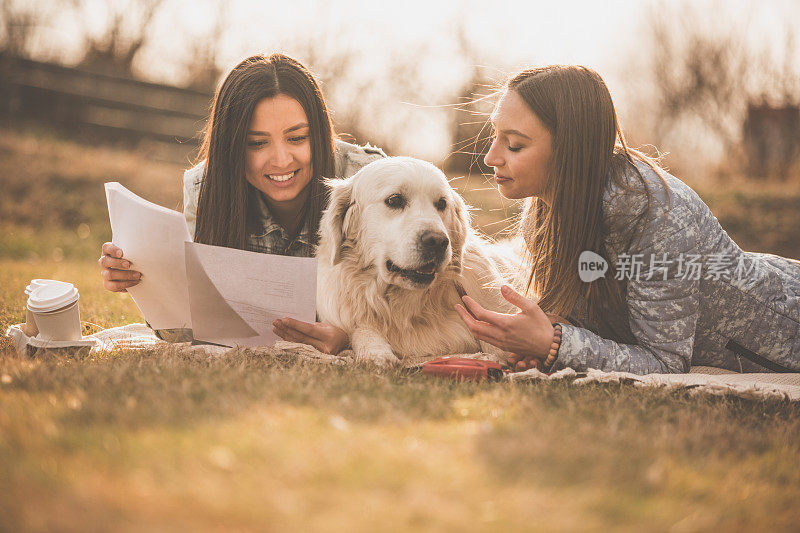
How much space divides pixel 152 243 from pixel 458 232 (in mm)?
1463

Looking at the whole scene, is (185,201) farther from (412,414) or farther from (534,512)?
(534,512)

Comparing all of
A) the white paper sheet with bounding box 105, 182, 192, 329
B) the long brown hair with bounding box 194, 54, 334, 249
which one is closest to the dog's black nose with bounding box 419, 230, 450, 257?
the long brown hair with bounding box 194, 54, 334, 249

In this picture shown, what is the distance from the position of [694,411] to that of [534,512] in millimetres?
1193

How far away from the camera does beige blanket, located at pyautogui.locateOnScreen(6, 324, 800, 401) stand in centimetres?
244

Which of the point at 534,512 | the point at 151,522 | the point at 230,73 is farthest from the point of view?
the point at 230,73

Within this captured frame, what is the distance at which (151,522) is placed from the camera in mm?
1106

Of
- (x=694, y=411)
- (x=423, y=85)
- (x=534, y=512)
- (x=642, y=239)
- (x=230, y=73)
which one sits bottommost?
(x=694, y=411)

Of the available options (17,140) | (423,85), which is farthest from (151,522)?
(423,85)

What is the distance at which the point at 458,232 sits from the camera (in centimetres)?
329

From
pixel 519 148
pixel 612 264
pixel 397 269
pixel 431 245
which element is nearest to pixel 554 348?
pixel 612 264

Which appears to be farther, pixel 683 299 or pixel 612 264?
pixel 612 264

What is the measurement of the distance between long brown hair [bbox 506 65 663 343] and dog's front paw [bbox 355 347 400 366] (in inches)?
32.7

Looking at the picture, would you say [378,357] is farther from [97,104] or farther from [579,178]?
[97,104]

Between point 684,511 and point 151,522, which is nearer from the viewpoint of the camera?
point 151,522
